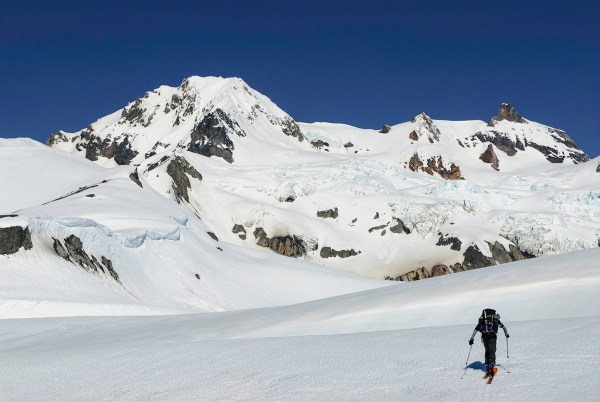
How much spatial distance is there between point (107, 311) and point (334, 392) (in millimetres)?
42921

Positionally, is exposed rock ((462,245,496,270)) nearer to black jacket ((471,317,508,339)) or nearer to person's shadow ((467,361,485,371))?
person's shadow ((467,361,485,371))

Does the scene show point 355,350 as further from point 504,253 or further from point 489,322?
point 504,253

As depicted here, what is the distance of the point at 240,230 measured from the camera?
588ft

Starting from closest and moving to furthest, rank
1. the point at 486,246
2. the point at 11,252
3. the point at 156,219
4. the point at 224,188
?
the point at 11,252
the point at 156,219
the point at 486,246
the point at 224,188

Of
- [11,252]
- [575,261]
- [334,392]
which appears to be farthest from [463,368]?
[11,252]

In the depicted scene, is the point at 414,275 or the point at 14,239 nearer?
→ the point at 14,239

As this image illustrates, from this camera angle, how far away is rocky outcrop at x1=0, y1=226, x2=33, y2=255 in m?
62.9

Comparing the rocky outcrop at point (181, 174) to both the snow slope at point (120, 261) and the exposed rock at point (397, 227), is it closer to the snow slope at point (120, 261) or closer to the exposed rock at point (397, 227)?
the snow slope at point (120, 261)

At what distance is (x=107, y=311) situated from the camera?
56.8 meters

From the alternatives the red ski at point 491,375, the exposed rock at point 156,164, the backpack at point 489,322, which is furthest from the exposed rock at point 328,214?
the red ski at point 491,375

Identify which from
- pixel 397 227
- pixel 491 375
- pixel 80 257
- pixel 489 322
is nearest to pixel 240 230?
pixel 397 227

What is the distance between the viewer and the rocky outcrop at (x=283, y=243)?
575ft

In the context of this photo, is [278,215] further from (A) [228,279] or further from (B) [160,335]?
(B) [160,335]

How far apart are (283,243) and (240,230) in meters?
11.4
